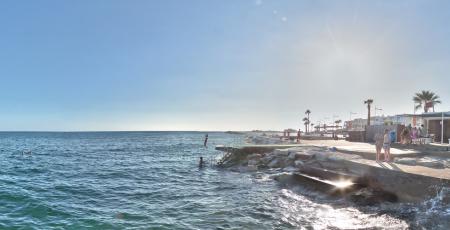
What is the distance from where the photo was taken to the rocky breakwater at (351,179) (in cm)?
1353

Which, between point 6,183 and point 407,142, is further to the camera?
point 407,142

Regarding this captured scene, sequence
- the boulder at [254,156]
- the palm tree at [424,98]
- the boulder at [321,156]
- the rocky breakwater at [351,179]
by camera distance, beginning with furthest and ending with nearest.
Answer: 1. the palm tree at [424,98]
2. the boulder at [254,156]
3. the boulder at [321,156]
4. the rocky breakwater at [351,179]

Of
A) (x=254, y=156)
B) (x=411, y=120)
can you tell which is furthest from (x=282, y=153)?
(x=411, y=120)

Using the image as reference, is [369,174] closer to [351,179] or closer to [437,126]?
[351,179]

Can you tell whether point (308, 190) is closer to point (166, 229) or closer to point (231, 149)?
point (166, 229)

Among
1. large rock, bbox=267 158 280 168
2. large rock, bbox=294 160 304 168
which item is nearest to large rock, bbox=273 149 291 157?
large rock, bbox=267 158 280 168

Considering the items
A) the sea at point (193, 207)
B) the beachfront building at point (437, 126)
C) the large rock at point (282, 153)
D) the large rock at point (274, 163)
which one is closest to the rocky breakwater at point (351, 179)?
the large rock at point (274, 163)

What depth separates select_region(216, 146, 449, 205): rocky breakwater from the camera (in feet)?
44.4

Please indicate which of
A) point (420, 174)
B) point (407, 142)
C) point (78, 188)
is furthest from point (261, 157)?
point (420, 174)

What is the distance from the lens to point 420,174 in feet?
44.7

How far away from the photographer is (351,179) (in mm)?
17031

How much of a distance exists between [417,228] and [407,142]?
69.2 ft

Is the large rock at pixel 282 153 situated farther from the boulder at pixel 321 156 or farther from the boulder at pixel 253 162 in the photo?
the boulder at pixel 321 156

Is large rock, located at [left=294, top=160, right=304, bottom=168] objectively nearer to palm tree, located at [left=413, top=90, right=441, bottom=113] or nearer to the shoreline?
the shoreline
